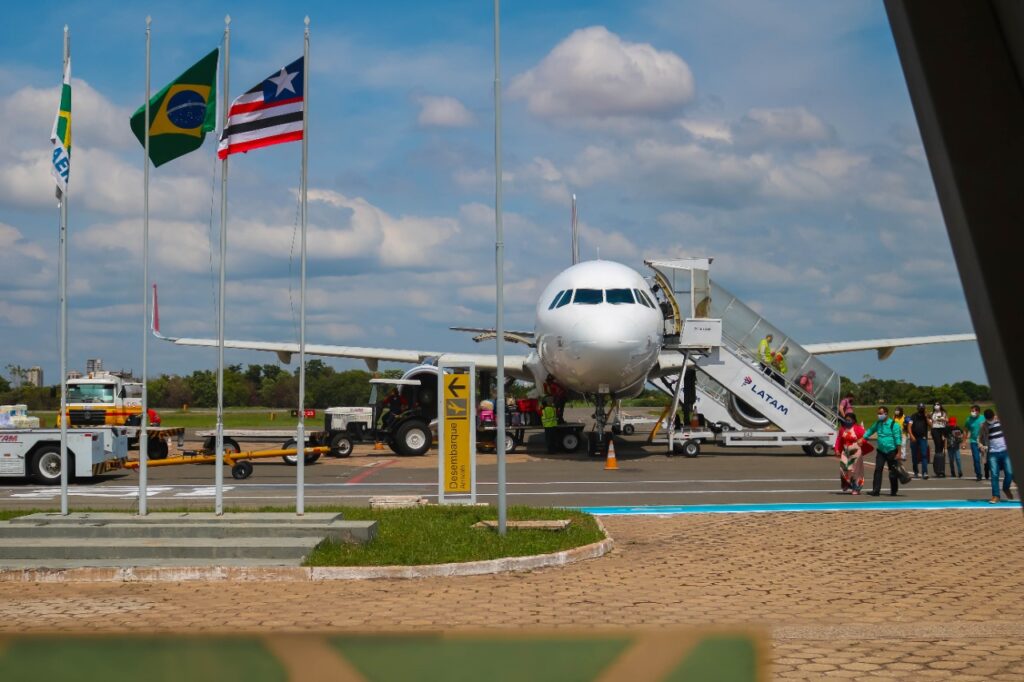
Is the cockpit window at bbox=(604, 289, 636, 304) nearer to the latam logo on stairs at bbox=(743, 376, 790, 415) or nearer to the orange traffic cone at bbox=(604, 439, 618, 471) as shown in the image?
the orange traffic cone at bbox=(604, 439, 618, 471)

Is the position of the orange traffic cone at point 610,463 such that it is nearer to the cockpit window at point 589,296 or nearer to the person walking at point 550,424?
the cockpit window at point 589,296

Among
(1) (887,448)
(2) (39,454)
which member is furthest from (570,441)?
(2) (39,454)

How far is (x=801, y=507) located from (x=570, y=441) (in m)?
15.8

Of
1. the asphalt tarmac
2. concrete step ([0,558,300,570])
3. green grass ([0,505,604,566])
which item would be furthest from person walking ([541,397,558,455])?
concrete step ([0,558,300,570])

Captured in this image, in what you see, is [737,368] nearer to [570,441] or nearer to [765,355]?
[765,355]

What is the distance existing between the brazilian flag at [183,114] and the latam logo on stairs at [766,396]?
20820mm

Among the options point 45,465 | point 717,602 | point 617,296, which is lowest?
point 717,602

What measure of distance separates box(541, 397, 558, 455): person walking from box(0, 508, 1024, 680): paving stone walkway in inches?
729

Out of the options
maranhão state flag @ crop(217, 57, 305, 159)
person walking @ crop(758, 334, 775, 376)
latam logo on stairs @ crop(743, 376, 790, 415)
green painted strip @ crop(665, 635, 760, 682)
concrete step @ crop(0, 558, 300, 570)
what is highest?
maranhão state flag @ crop(217, 57, 305, 159)

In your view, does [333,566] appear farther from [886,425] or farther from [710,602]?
[886,425]

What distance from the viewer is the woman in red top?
21.2 m

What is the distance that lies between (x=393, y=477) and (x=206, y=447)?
663 cm

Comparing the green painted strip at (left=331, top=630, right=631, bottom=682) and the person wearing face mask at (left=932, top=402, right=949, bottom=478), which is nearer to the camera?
the green painted strip at (left=331, top=630, right=631, bottom=682)

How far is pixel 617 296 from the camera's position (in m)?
28.4
